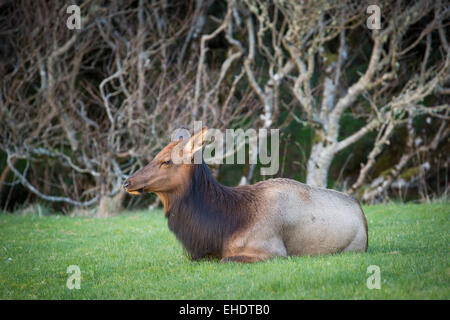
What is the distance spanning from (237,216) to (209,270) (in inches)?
42.4

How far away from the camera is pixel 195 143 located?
7496 millimetres

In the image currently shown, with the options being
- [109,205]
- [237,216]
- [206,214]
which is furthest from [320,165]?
[206,214]

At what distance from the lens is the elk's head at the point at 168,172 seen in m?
7.61

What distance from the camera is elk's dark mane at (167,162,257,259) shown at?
7.52 m

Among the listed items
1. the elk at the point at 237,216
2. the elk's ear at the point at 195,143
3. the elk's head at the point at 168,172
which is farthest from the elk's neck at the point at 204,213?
the elk's ear at the point at 195,143

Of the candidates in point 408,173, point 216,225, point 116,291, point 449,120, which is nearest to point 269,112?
point 408,173

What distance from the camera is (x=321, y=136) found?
16609 millimetres

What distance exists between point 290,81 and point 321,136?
3.45 m

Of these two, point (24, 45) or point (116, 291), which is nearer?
point (116, 291)

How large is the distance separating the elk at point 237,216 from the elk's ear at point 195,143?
0.01m

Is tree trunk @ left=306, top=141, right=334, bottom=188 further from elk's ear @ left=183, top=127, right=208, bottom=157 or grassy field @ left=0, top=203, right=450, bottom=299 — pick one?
elk's ear @ left=183, top=127, right=208, bottom=157

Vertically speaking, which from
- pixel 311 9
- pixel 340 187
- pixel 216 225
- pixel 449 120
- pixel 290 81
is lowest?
pixel 340 187

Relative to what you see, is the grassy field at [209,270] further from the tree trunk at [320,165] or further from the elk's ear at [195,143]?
the tree trunk at [320,165]
